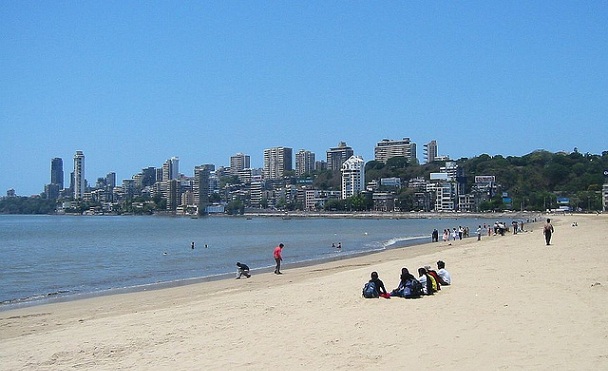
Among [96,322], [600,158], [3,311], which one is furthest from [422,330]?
[600,158]

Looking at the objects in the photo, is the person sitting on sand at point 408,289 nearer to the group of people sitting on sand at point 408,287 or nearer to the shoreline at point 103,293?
the group of people sitting on sand at point 408,287

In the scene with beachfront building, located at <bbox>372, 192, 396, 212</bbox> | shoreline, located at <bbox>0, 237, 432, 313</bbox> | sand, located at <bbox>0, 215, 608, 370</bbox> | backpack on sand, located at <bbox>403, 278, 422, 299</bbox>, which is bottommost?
shoreline, located at <bbox>0, 237, 432, 313</bbox>

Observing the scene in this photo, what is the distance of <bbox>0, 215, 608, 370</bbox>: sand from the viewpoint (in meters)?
7.28

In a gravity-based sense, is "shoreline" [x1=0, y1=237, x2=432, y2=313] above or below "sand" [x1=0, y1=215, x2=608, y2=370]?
below

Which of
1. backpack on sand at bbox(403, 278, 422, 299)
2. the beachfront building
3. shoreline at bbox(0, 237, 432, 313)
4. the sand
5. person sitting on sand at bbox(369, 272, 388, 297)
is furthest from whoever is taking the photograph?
the beachfront building

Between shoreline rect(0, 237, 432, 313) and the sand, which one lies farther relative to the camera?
shoreline rect(0, 237, 432, 313)

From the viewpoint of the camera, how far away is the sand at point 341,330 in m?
7.28

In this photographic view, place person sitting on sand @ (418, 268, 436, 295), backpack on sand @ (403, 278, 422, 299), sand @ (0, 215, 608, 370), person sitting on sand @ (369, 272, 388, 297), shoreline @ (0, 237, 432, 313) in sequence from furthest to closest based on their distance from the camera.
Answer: shoreline @ (0, 237, 432, 313), person sitting on sand @ (369, 272, 388, 297), person sitting on sand @ (418, 268, 436, 295), backpack on sand @ (403, 278, 422, 299), sand @ (0, 215, 608, 370)

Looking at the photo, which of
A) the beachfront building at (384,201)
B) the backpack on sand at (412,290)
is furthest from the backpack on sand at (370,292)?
the beachfront building at (384,201)

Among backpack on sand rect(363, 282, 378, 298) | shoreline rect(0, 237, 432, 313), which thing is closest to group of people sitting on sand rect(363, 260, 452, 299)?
backpack on sand rect(363, 282, 378, 298)

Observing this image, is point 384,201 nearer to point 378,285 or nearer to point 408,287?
point 378,285

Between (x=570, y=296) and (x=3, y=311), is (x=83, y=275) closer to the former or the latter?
(x=3, y=311)

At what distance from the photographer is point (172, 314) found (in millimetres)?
12047

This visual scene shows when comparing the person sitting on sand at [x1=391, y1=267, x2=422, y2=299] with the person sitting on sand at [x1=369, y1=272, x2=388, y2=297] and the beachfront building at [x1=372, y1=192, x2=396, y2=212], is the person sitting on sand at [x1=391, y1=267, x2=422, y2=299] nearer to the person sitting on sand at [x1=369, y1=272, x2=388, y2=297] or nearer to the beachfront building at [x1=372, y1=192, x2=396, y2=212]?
the person sitting on sand at [x1=369, y1=272, x2=388, y2=297]
